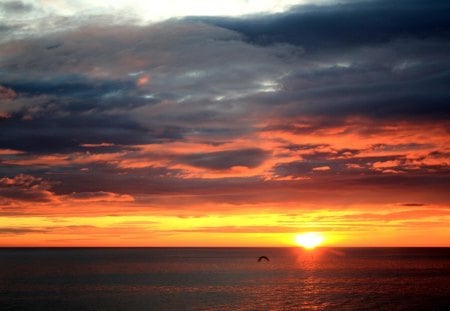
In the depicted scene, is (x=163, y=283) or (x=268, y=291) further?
(x=163, y=283)

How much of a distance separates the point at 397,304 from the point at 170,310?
38868 mm

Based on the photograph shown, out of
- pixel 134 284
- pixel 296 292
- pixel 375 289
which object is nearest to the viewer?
pixel 296 292

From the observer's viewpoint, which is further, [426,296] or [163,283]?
[163,283]

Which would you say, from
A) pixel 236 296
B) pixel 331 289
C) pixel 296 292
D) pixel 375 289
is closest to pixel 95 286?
pixel 236 296

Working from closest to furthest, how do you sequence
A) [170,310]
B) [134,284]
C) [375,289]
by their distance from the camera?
[170,310] < [375,289] < [134,284]

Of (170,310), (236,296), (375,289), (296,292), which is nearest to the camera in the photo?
(170,310)

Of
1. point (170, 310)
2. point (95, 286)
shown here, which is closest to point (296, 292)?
point (170, 310)

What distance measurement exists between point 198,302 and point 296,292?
25690 mm

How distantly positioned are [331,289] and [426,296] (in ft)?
64.8

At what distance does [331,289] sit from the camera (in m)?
109

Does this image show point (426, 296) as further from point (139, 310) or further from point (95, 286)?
point (95, 286)

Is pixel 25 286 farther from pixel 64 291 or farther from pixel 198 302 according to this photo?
pixel 198 302

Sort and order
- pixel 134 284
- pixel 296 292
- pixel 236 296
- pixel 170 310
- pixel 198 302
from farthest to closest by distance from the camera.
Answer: pixel 134 284 → pixel 296 292 → pixel 236 296 → pixel 198 302 → pixel 170 310

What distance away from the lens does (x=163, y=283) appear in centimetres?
12088
